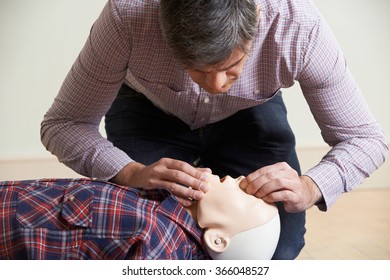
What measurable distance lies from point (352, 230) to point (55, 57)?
1.39 m

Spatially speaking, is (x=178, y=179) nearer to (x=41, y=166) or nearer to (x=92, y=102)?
(x=92, y=102)

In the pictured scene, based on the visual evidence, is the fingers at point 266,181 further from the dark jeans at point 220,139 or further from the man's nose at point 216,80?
the dark jeans at point 220,139

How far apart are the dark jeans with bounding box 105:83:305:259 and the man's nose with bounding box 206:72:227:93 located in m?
0.43

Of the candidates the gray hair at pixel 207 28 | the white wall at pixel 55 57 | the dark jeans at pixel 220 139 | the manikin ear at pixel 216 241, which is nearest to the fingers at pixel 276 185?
the manikin ear at pixel 216 241

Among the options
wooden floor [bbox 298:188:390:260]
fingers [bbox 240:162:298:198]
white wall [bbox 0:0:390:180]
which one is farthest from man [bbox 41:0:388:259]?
white wall [bbox 0:0:390:180]

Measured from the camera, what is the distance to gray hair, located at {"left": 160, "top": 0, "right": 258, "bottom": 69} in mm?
1114

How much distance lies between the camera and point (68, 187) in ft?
4.00

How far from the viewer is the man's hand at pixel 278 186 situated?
1.25 m

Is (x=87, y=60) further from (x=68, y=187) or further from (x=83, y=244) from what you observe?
(x=83, y=244)

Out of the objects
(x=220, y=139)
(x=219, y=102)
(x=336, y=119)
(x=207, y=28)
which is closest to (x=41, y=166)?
(x=220, y=139)

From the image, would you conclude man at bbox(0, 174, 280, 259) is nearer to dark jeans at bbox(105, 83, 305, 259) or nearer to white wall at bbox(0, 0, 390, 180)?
dark jeans at bbox(105, 83, 305, 259)

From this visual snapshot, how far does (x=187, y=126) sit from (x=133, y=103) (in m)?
0.16

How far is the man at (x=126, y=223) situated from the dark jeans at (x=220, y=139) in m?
0.43

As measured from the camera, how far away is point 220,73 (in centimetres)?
122
